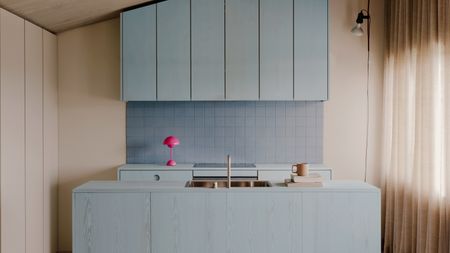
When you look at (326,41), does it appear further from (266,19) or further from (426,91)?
(426,91)

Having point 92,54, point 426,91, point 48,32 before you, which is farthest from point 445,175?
point 48,32

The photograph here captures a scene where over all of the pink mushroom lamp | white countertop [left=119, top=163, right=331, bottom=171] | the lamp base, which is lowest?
white countertop [left=119, top=163, right=331, bottom=171]

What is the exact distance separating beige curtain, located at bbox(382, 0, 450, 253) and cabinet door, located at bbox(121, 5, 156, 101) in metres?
2.49

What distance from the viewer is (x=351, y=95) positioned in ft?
15.1

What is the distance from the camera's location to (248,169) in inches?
164

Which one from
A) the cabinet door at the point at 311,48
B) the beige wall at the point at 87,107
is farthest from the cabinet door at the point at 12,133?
the cabinet door at the point at 311,48

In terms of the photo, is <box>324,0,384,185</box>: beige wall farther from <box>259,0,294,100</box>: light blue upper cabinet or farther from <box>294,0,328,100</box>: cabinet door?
<box>259,0,294,100</box>: light blue upper cabinet

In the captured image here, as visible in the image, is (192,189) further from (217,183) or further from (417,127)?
(417,127)

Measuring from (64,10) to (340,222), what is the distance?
10.1 ft

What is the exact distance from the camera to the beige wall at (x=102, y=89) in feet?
15.0

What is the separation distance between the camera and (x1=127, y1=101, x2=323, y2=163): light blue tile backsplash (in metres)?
4.60

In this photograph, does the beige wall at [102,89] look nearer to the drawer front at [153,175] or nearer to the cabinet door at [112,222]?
the drawer front at [153,175]

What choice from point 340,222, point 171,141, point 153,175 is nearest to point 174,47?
point 171,141

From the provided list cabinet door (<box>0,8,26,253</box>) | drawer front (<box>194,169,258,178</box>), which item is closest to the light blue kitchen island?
cabinet door (<box>0,8,26,253</box>)
